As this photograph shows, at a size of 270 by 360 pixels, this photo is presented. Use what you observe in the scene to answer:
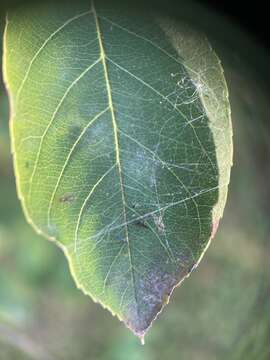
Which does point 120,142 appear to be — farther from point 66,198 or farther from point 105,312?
point 105,312

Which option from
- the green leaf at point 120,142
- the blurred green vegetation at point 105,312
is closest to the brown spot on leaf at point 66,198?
the green leaf at point 120,142

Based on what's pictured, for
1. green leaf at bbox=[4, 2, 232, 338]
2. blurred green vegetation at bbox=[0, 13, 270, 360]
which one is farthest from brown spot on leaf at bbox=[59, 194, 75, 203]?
blurred green vegetation at bbox=[0, 13, 270, 360]

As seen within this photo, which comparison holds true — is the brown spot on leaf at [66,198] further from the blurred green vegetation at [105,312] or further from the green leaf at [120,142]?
the blurred green vegetation at [105,312]

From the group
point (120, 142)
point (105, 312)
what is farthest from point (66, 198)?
point (105, 312)

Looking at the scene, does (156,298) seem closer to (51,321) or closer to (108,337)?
(108,337)

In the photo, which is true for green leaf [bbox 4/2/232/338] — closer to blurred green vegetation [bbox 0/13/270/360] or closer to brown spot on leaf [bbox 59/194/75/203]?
brown spot on leaf [bbox 59/194/75/203]

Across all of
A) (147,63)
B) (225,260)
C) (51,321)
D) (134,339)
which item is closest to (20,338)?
(134,339)
